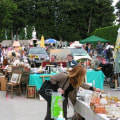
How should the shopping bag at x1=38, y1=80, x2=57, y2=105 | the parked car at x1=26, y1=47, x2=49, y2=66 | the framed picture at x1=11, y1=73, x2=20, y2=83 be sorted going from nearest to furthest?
the shopping bag at x1=38, y1=80, x2=57, y2=105
the framed picture at x1=11, y1=73, x2=20, y2=83
the parked car at x1=26, y1=47, x2=49, y2=66

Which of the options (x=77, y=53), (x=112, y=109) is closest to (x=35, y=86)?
(x=112, y=109)

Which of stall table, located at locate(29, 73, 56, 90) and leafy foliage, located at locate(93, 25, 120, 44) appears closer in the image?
stall table, located at locate(29, 73, 56, 90)

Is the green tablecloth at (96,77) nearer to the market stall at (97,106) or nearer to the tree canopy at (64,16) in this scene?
the market stall at (97,106)

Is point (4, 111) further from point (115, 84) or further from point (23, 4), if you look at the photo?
point (23, 4)

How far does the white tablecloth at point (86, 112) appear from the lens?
4.09 meters

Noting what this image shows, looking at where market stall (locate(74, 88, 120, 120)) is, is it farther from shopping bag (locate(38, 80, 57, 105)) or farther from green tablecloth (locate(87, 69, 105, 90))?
green tablecloth (locate(87, 69, 105, 90))

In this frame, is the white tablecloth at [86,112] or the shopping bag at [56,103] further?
the shopping bag at [56,103]

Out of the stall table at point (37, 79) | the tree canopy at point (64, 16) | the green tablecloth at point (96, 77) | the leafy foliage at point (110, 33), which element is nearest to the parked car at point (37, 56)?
the green tablecloth at point (96, 77)

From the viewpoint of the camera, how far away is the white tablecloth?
13.4ft

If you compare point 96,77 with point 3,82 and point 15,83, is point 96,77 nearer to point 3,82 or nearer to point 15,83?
point 15,83

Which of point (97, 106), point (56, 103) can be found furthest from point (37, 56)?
point (97, 106)

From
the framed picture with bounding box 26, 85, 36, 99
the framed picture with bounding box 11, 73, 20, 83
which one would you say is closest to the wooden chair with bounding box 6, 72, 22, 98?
the framed picture with bounding box 11, 73, 20, 83

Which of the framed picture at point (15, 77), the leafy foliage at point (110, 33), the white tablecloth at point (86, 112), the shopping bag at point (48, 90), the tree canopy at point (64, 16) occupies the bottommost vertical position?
the white tablecloth at point (86, 112)

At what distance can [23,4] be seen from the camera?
184 ft
